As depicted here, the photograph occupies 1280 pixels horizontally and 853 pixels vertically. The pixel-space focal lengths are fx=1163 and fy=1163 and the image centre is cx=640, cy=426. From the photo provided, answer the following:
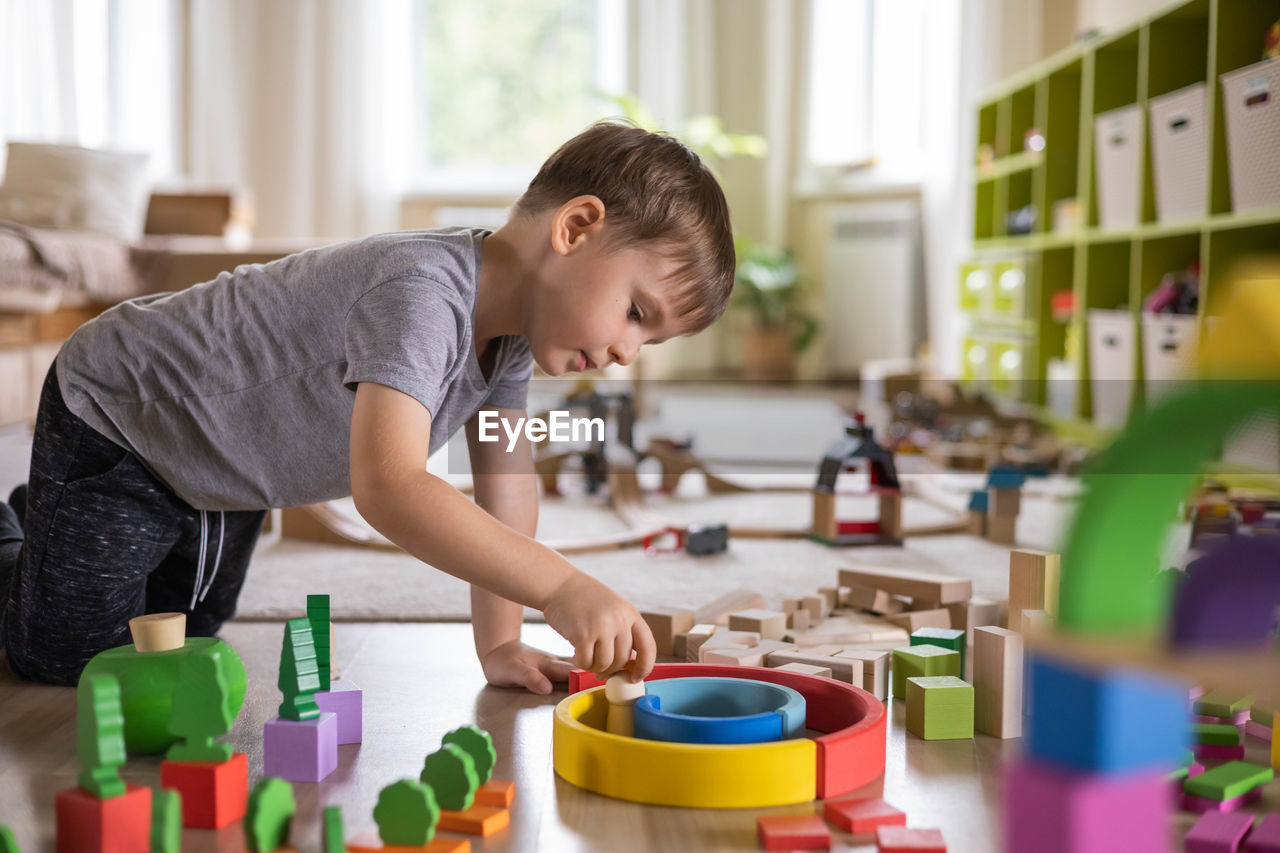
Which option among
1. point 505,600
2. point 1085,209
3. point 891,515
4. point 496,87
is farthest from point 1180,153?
point 496,87

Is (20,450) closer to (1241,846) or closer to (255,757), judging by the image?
(255,757)

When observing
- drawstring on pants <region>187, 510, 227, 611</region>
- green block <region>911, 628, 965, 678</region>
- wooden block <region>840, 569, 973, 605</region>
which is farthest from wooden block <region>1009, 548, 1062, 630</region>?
drawstring on pants <region>187, 510, 227, 611</region>

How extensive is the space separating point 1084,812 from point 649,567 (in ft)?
3.72

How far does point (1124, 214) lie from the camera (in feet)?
9.00

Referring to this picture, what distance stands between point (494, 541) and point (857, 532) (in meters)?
1.02

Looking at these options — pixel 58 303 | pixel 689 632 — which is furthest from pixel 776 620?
pixel 58 303

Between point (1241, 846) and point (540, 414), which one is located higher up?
point (540, 414)

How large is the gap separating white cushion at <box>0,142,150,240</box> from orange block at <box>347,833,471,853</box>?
2990 mm

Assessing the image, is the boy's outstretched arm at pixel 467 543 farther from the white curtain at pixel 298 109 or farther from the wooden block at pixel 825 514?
the white curtain at pixel 298 109

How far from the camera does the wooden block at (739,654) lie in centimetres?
93

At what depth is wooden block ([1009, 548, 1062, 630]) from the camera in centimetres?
95

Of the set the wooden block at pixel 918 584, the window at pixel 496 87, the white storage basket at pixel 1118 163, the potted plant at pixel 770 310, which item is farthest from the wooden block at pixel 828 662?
the window at pixel 496 87

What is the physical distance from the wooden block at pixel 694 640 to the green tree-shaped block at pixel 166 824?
1.69 ft

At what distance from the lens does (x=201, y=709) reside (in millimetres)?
634
